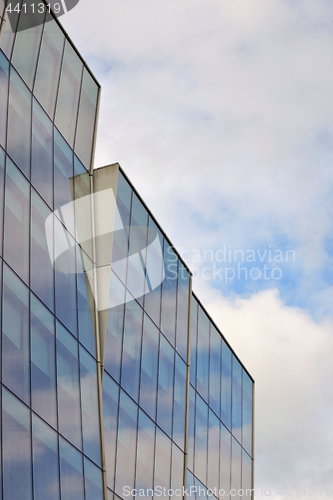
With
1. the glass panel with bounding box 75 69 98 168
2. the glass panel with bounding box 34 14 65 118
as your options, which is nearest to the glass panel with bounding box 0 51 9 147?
the glass panel with bounding box 34 14 65 118

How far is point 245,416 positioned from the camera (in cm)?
3853

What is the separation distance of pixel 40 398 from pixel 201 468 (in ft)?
50.3

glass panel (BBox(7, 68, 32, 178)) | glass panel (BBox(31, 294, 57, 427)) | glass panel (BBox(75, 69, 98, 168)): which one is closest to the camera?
glass panel (BBox(31, 294, 57, 427))

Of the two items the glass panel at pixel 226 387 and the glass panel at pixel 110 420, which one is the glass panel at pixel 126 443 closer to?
the glass panel at pixel 110 420

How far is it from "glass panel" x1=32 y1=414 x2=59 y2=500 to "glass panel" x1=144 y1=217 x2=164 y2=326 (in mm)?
9285

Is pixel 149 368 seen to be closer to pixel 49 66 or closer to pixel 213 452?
pixel 213 452

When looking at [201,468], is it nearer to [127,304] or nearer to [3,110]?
[127,304]

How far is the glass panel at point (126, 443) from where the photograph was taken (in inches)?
899

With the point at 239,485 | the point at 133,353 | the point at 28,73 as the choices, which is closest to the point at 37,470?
the point at 133,353

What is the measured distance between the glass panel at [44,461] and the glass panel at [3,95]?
25.3ft

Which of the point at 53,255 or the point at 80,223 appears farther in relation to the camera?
the point at 80,223

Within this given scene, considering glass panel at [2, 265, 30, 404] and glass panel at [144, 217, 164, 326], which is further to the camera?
glass panel at [144, 217, 164, 326]

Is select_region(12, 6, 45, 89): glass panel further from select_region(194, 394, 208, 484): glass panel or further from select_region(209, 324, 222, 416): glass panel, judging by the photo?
select_region(209, 324, 222, 416): glass panel

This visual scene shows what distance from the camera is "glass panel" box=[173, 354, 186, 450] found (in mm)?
28375
